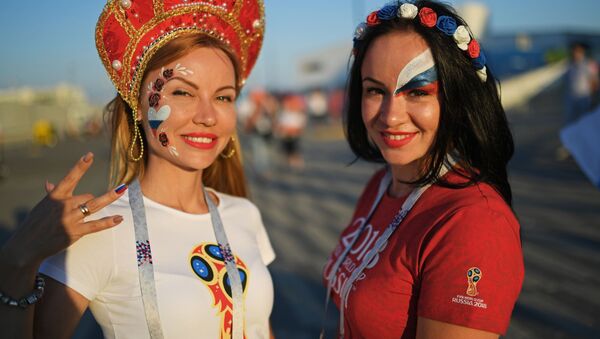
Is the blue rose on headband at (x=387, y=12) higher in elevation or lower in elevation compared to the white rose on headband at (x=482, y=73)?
higher

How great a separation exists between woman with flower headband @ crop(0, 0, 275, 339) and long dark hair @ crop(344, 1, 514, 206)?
75 centimetres

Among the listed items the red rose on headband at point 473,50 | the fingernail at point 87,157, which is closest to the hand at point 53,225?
the fingernail at point 87,157

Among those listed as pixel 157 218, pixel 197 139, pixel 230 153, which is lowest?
pixel 157 218

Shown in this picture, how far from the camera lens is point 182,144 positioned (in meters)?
2.06

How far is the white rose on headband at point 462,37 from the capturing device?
1.89m

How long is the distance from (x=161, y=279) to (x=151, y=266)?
63 millimetres

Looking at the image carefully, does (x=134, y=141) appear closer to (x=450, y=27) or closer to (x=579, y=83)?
(x=450, y=27)

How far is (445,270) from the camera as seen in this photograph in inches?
62.2

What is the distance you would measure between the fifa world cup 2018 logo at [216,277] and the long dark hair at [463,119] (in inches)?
35.0

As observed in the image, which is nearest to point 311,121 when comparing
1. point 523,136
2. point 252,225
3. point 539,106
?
point 539,106

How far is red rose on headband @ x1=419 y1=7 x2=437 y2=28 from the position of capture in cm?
192

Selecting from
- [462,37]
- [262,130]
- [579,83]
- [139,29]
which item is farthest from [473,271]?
[262,130]

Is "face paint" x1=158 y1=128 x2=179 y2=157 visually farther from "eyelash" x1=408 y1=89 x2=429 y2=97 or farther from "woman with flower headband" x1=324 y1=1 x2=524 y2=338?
"eyelash" x1=408 y1=89 x2=429 y2=97

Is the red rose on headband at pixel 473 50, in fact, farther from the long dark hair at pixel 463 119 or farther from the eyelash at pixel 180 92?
the eyelash at pixel 180 92
